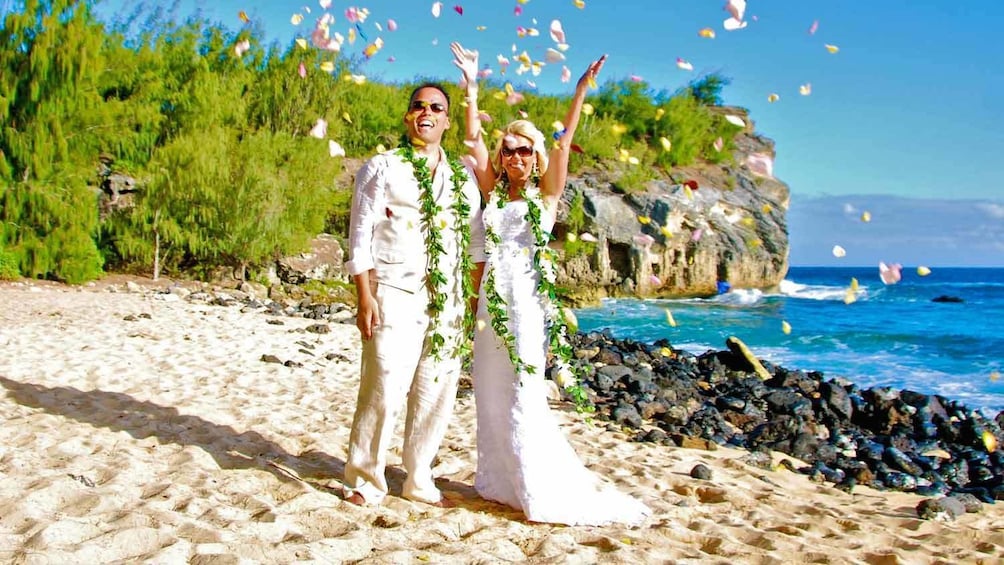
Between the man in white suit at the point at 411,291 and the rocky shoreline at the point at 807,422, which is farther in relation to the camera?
the rocky shoreline at the point at 807,422

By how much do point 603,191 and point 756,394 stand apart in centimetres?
2448

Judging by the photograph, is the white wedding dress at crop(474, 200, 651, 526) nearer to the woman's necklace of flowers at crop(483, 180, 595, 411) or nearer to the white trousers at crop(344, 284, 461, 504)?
the woman's necklace of flowers at crop(483, 180, 595, 411)

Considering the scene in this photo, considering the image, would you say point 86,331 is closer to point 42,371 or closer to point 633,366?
point 42,371

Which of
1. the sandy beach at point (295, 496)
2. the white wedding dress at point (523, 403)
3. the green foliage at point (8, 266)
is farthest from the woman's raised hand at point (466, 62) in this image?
the green foliage at point (8, 266)

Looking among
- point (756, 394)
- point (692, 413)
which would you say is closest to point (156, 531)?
point (692, 413)

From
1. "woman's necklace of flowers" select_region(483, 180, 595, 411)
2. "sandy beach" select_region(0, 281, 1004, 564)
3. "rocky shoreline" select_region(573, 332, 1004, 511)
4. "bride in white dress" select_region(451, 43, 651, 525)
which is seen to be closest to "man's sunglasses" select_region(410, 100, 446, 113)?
"bride in white dress" select_region(451, 43, 651, 525)

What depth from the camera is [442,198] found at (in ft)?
14.9

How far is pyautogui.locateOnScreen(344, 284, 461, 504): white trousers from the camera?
4.36 meters

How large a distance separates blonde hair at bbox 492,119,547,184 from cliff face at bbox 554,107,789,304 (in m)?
27.3

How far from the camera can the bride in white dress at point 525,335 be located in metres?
4.46

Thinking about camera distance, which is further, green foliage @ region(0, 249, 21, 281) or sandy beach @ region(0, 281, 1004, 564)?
green foliage @ region(0, 249, 21, 281)

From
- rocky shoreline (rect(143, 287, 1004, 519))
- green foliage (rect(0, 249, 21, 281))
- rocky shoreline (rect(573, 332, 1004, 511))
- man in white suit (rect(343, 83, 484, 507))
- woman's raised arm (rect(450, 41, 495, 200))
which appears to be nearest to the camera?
man in white suit (rect(343, 83, 484, 507))

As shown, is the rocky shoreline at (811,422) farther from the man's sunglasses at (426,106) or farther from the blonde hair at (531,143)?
the man's sunglasses at (426,106)

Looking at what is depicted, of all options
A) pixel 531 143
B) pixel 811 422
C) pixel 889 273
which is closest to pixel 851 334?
pixel 811 422
